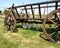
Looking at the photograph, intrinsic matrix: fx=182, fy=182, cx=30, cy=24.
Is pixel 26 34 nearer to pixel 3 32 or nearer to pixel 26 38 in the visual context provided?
pixel 26 38

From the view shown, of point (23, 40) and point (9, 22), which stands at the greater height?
point (9, 22)

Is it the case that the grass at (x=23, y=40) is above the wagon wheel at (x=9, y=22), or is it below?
below

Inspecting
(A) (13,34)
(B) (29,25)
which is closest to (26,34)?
(A) (13,34)

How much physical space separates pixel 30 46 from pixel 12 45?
81cm

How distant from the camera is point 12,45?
8039 mm

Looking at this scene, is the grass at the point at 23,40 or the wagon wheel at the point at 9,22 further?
the wagon wheel at the point at 9,22

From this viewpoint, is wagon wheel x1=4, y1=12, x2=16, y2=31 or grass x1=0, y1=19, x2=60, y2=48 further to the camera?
wagon wheel x1=4, y1=12, x2=16, y2=31

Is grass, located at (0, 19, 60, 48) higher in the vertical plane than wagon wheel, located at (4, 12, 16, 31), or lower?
lower

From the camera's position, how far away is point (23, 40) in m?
8.75

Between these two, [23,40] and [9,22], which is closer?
[23,40]

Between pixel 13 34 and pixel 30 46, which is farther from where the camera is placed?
pixel 13 34

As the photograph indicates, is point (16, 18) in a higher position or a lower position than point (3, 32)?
higher

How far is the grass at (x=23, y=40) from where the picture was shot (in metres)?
7.93

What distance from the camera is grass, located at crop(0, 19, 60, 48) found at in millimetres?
7929
